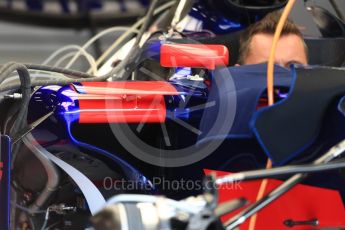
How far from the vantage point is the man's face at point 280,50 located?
3.05 ft

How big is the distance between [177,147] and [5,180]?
25cm

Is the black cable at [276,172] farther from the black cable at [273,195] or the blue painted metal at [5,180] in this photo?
the blue painted metal at [5,180]

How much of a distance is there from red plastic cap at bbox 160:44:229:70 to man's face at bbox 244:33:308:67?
165 millimetres

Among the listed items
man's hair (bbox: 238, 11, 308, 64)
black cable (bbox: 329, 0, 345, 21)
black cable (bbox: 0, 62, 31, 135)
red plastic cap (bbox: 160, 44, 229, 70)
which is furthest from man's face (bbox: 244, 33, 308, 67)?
black cable (bbox: 0, 62, 31, 135)

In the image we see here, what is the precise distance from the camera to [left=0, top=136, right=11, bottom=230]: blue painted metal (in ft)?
2.38

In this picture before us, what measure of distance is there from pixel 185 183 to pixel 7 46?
1209mm

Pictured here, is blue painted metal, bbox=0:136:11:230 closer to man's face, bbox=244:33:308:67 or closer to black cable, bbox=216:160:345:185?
black cable, bbox=216:160:345:185

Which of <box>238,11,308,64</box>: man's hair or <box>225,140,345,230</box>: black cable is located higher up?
<box>238,11,308,64</box>: man's hair

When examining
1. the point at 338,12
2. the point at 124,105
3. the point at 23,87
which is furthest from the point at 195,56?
the point at 338,12

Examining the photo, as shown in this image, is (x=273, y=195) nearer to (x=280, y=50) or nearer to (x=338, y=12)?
(x=280, y=50)

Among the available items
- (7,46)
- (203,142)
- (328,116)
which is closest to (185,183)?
(203,142)

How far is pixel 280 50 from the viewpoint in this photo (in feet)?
3.07

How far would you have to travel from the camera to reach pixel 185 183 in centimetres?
78

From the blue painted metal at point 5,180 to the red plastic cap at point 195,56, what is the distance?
10.5 inches
